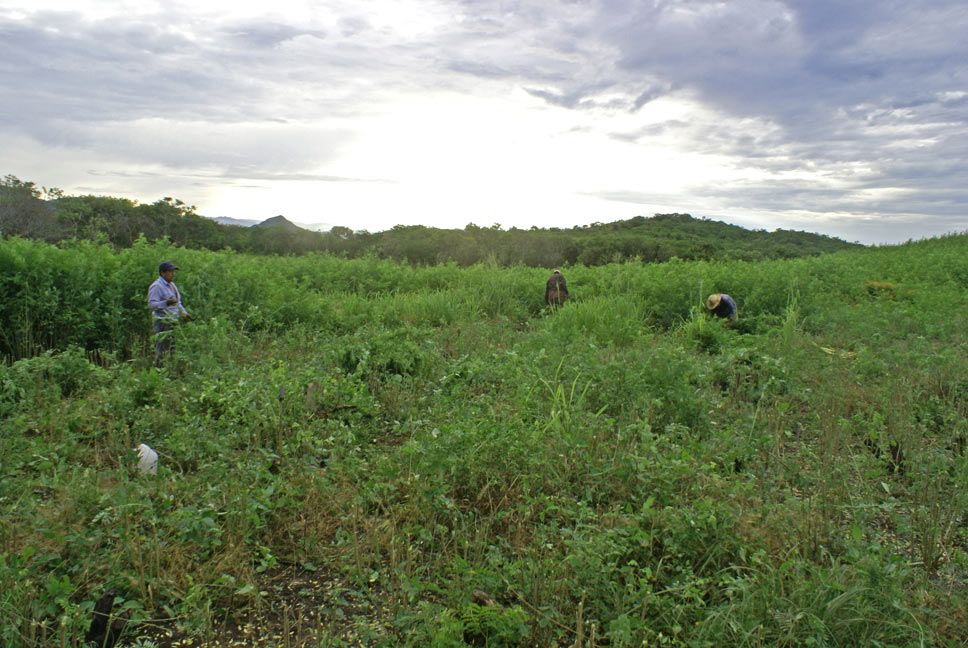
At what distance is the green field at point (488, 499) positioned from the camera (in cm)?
239

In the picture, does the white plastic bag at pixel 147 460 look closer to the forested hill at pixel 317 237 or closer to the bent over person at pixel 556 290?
the bent over person at pixel 556 290

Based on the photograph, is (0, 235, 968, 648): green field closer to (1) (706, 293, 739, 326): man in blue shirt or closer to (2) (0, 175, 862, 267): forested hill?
(1) (706, 293, 739, 326): man in blue shirt

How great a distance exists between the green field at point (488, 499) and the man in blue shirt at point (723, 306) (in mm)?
2746

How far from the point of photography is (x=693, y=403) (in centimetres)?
461

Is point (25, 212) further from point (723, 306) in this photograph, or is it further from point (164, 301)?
point (723, 306)

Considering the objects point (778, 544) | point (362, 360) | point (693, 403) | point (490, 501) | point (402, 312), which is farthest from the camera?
point (402, 312)

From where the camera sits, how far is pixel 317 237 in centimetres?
3891

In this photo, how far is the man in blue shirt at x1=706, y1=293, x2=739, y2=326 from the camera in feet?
31.9

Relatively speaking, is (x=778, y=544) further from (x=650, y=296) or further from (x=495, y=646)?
(x=650, y=296)

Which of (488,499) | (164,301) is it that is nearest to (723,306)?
(488,499)

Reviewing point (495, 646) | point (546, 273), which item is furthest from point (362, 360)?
point (546, 273)

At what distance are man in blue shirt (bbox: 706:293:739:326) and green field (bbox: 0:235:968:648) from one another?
2.75 metres

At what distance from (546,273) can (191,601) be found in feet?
49.9

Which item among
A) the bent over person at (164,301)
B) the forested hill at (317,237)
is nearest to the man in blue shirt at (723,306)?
the bent over person at (164,301)
